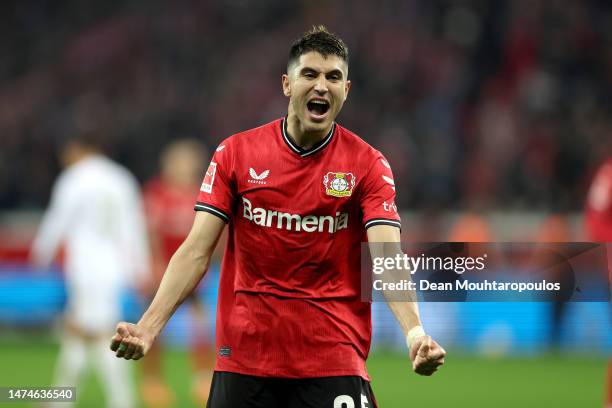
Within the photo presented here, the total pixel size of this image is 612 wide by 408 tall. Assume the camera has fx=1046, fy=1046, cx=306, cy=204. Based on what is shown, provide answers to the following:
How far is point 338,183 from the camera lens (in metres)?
4.42

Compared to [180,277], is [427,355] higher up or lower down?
lower down

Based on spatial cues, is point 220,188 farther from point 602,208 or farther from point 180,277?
point 602,208

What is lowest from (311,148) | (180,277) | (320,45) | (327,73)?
(180,277)

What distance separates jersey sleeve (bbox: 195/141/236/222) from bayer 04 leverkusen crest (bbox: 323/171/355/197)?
16.2 inches

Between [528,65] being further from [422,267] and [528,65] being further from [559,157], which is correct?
[422,267]

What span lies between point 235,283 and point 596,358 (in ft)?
34.3

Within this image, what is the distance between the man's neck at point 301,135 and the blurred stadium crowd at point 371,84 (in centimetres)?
1193

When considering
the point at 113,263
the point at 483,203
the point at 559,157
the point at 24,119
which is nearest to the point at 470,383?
the point at 113,263

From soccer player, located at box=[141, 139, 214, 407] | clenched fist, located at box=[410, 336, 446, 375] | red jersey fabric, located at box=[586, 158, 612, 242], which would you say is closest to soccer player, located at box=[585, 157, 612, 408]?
red jersey fabric, located at box=[586, 158, 612, 242]

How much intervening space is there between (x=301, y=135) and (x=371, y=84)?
47.8 feet

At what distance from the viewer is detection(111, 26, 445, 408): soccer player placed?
4.34 meters

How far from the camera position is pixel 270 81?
19531 millimetres

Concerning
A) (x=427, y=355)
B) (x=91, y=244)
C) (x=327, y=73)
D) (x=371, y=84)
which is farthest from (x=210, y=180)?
(x=371, y=84)

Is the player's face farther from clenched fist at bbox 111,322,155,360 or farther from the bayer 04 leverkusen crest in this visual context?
clenched fist at bbox 111,322,155,360
